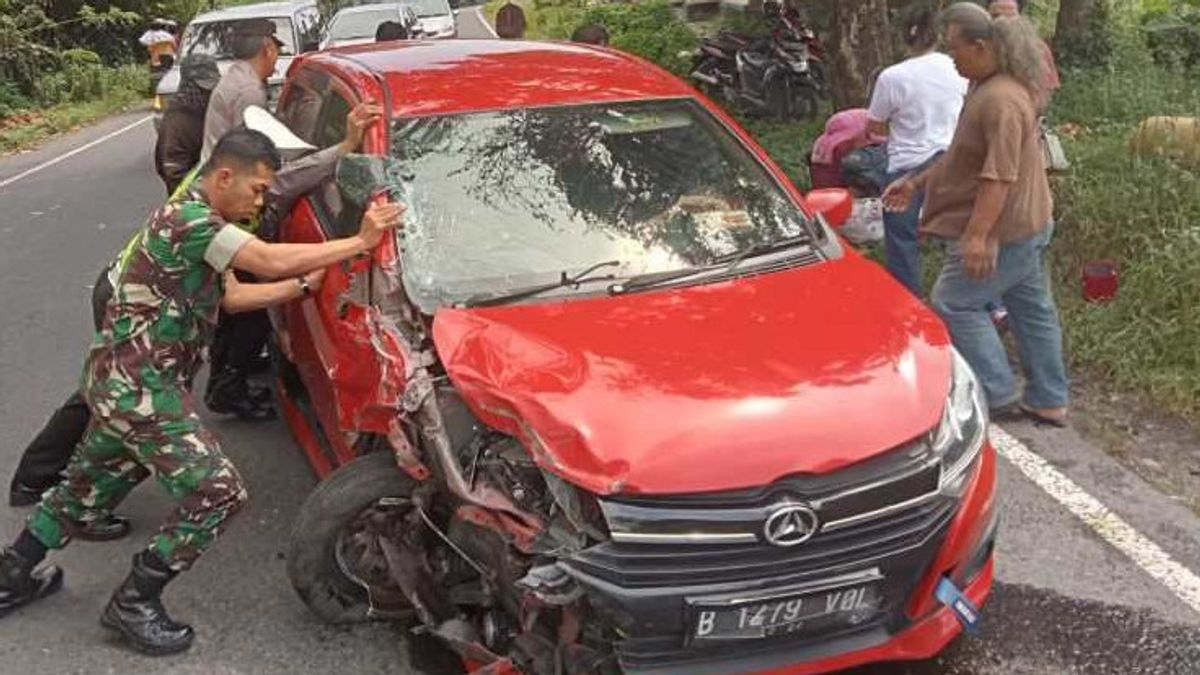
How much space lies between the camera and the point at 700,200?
13.9ft

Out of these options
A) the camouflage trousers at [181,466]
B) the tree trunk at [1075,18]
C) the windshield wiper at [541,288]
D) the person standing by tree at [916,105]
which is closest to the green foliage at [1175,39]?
the tree trunk at [1075,18]

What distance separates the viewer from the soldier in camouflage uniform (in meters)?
3.55

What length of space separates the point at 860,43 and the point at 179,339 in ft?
22.5

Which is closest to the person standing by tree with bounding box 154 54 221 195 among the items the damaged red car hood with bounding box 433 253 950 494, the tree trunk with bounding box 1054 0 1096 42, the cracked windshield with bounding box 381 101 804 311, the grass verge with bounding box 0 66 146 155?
the cracked windshield with bounding box 381 101 804 311

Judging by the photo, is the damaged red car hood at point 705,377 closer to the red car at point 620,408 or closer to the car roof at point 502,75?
the red car at point 620,408

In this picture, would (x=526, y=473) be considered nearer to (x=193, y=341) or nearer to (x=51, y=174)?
(x=193, y=341)

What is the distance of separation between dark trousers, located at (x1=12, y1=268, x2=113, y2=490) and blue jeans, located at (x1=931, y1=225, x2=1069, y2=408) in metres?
3.42

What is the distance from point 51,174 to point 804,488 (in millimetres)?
12911

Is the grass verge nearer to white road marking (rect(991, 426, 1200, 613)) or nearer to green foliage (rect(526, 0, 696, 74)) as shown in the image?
green foliage (rect(526, 0, 696, 74))

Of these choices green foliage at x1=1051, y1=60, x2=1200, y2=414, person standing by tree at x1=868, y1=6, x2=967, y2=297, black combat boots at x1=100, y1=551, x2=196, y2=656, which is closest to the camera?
black combat boots at x1=100, y1=551, x2=196, y2=656

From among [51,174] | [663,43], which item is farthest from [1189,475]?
[663,43]

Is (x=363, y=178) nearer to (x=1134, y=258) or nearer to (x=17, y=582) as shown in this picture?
(x=17, y=582)

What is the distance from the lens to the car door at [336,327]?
12.1 ft

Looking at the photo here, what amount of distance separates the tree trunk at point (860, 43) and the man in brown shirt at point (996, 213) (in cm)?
400
